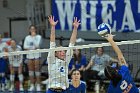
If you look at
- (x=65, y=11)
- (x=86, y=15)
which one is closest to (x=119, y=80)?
(x=86, y=15)

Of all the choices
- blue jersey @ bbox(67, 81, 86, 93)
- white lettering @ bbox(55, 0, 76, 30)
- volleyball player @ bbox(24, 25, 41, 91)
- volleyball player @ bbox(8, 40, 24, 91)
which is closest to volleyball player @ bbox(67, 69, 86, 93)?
blue jersey @ bbox(67, 81, 86, 93)

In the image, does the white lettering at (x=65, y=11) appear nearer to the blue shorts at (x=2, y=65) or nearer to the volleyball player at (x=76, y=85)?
the blue shorts at (x=2, y=65)

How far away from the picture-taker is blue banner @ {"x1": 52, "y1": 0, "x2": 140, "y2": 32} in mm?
12523

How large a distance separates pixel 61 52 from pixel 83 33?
5953 millimetres

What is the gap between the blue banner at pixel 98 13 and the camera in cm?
1252

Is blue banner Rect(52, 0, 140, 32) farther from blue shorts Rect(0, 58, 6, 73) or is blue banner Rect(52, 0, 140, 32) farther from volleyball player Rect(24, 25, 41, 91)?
blue shorts Rect(0, 58, 6, 73)

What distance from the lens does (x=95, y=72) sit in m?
11.1

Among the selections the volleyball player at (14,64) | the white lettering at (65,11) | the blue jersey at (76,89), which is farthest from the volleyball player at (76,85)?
the white lettering at (65,11)

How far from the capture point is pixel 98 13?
1312cm

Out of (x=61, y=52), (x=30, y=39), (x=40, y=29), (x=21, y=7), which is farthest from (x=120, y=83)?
(x=21, y=7)

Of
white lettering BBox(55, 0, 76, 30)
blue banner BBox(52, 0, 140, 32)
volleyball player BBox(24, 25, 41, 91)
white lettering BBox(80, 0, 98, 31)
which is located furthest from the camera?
white lettering BBox(55, 0, 76, 30)

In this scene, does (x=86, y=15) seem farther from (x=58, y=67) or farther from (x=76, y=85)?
(x=58, y=67)

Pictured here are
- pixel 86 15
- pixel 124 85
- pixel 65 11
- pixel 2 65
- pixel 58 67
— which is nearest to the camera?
pixel 124 85

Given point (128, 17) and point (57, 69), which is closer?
point (57, 69)
